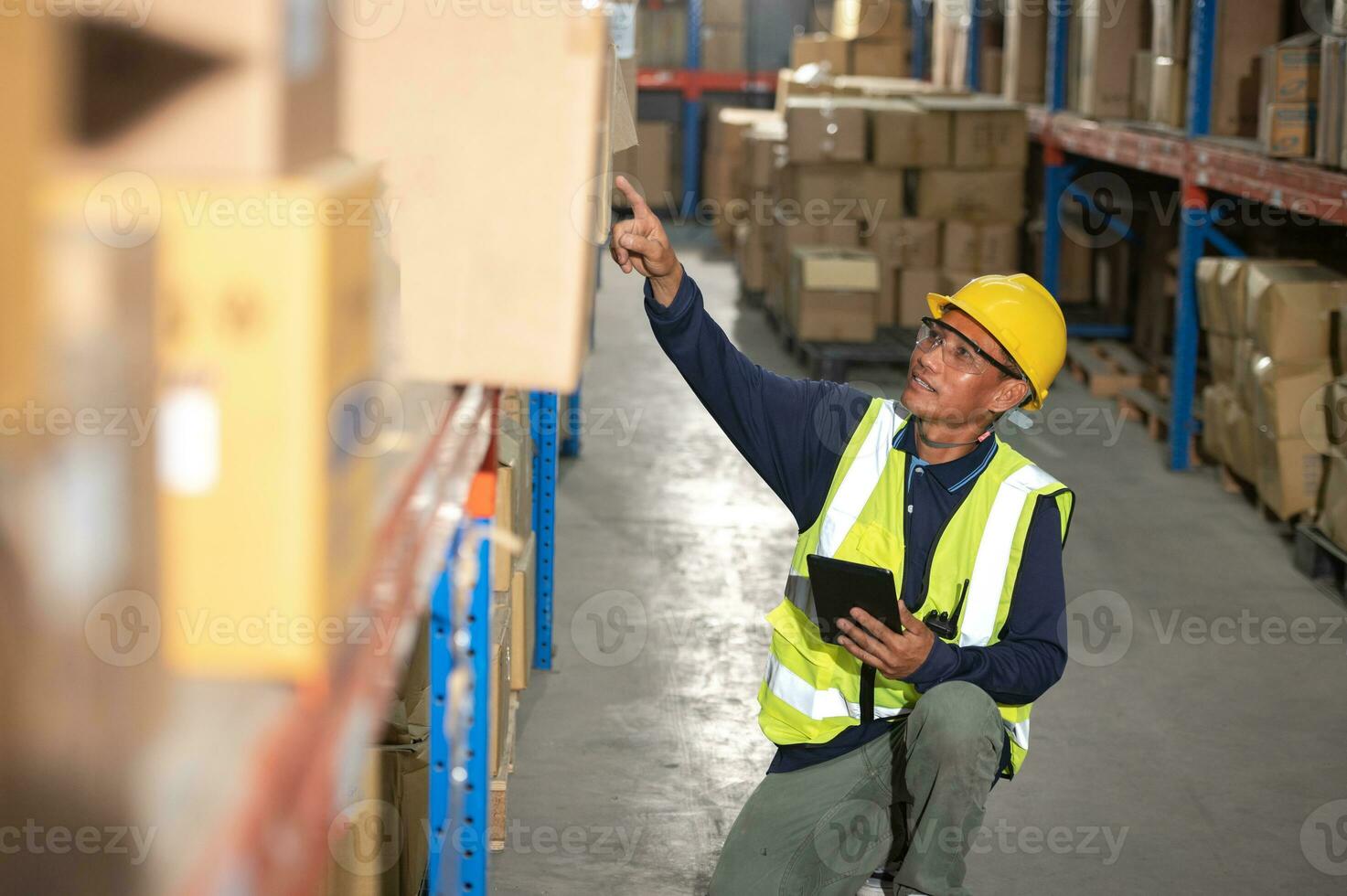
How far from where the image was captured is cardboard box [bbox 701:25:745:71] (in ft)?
54.3

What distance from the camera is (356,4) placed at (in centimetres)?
149

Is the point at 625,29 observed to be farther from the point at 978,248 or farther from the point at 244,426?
the point at 978,248

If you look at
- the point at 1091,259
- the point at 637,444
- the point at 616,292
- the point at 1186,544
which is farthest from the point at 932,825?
the point at 616,292

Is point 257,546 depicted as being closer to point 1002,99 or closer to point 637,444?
point 637,444

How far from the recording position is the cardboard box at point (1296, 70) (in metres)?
5.82

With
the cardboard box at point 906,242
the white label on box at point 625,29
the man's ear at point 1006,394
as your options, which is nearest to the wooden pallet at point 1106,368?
the cardboard box at point 906,242

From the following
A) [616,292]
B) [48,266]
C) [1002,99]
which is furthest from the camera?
[616,292]

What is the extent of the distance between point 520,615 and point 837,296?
533 cm

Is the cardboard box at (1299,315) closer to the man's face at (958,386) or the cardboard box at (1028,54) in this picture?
the man's face at (958,386)

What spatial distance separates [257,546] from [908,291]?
8.92m

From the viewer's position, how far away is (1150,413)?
789 centimetres

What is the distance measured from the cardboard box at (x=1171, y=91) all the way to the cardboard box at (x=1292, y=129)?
177 centimetres

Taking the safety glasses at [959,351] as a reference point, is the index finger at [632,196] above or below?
above

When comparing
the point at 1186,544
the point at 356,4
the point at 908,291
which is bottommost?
the point at 1186,544
